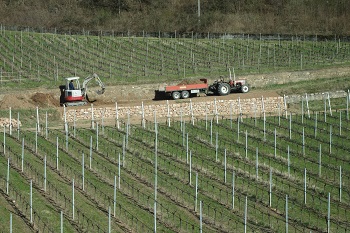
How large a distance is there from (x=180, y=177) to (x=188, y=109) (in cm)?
1587

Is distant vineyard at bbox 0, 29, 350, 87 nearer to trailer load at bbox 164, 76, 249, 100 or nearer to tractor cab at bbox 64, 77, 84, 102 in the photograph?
tractor cab at bbox 64, 77, 84, 102

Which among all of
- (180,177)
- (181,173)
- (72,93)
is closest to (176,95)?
(72,93)

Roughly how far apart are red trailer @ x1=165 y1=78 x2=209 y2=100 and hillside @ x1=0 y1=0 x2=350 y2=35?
98.3ft

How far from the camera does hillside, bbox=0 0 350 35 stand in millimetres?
95688

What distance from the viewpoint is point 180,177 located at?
138 feet

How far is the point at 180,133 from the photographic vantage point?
168 ft

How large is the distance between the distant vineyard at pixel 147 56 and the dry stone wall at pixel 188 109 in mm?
12367

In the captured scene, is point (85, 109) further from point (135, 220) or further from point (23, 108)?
point (135, 220)

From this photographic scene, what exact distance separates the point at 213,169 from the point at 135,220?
30.3ft

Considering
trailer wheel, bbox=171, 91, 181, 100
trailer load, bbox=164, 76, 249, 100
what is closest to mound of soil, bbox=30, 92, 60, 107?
trailer load, bbox=164, 76, 249, 100

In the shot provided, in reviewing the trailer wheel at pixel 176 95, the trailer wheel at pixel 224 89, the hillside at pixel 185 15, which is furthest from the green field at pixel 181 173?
the hillside at pixel 185 15

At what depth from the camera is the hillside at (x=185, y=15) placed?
3767 inches

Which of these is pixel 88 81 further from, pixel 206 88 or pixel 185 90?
pixel 206 88

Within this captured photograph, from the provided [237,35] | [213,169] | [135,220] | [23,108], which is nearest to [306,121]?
[213,169]
